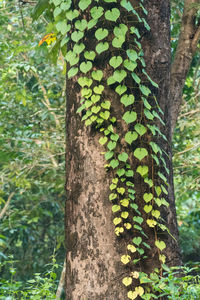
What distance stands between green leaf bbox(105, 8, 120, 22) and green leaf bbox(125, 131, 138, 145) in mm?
671

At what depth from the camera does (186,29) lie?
390cm

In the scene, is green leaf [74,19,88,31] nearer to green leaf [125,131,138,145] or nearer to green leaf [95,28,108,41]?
→ green leaf [95,28,108,41]

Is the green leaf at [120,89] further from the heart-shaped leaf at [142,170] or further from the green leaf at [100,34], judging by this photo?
the heart-shaped leaf at [142,170]

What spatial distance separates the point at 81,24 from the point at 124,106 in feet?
1.92

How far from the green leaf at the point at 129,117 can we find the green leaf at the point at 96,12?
617 millimetres

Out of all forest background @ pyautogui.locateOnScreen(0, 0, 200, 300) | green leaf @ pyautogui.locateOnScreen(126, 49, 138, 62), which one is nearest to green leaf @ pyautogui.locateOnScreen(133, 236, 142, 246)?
green leaf @ pyautogui.locateOnScreen(126, 49, 138, 62)

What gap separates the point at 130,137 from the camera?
256cm

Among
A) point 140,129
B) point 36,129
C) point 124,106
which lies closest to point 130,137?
point 140,129

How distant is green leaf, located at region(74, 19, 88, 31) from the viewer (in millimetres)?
2707

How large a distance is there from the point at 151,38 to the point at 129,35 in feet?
0.63

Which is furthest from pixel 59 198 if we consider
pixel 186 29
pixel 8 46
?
pixel 186 29

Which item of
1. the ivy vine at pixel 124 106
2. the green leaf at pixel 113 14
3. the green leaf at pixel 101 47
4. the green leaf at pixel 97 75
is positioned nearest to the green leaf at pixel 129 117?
the ivy vine at pixel 124 106

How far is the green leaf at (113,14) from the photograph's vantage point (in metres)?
2.60

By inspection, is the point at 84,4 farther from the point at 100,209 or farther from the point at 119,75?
the point at 100,209
